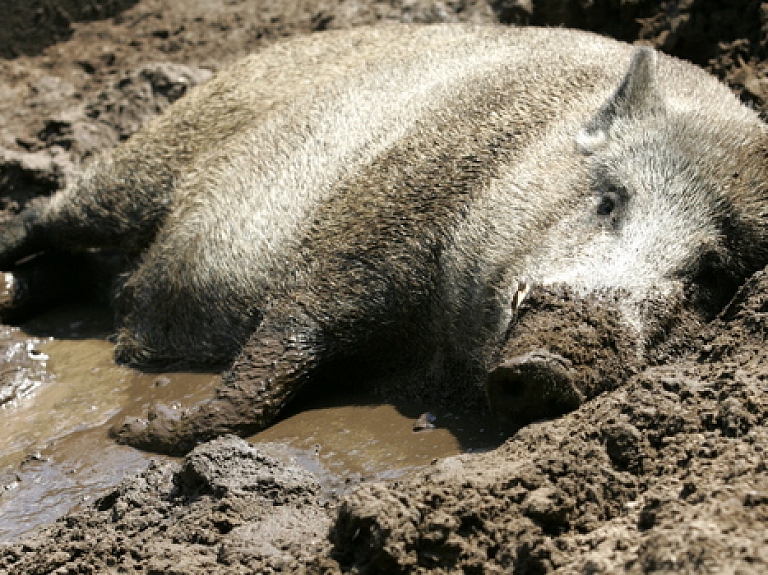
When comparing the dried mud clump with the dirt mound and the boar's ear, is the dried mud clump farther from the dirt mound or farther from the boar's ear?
the boar's ear

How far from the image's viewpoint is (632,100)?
196 inches

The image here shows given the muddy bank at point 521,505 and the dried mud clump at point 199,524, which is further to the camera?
the dried mud clump at point 199,524

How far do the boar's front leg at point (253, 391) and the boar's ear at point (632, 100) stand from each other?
1.50m

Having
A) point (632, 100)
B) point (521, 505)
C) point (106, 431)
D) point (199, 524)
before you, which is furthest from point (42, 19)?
point (521, 505)

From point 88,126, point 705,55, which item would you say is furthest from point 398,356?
point 88,126

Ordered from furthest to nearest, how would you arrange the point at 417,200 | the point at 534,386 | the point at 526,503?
the point at 417,200, the point at 534,386, the point at 526,503

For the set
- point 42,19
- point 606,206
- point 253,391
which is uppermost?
point 606,206

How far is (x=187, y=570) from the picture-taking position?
3.33m

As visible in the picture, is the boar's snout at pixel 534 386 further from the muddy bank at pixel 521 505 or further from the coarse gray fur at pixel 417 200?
the coarse gray fur at pixel 417 200

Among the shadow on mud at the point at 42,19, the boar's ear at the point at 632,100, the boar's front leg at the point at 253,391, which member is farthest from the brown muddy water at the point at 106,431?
the shadow on mud at the point at 42,19

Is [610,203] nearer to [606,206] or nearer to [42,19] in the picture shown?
[606,206]

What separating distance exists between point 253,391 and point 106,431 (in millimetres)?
829

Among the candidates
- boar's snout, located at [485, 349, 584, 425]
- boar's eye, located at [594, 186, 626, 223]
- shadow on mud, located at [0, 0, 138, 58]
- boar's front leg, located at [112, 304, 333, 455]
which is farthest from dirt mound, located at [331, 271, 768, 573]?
shadow on mud, located at [0, 0, 138, 58]

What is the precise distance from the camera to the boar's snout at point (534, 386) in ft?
12.5
